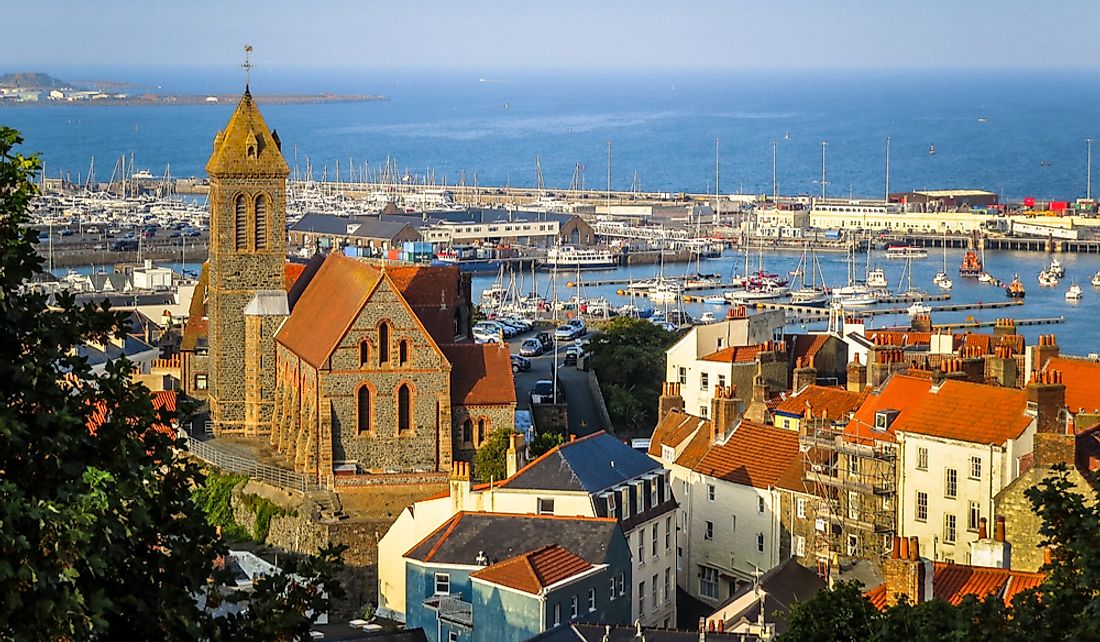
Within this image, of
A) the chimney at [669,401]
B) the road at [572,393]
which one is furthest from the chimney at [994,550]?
the road at [572,393]

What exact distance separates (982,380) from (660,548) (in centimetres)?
811

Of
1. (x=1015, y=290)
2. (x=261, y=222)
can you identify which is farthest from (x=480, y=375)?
(x=1015, y=290)

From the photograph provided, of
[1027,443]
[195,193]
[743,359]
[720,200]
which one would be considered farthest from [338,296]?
[195,193]

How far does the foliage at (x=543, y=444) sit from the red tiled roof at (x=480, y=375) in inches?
40.7

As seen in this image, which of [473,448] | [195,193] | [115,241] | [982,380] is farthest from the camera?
[195,193]

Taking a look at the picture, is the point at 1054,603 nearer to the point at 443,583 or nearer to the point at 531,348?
the point at 443,583

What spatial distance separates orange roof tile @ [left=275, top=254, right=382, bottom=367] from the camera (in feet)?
144

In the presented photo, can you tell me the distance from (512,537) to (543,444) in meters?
11.1

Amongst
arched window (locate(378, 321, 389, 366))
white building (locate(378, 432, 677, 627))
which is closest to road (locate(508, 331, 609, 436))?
arched window (locate(378, 321, 389, 366))

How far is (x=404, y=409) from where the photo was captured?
44062 millimetres

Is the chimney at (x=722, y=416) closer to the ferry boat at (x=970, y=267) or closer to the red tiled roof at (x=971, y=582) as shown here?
the red tiled roof at (x=971, y=582)

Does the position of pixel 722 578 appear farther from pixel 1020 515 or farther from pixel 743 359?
pixel 743 359

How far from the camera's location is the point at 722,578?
3859 cm

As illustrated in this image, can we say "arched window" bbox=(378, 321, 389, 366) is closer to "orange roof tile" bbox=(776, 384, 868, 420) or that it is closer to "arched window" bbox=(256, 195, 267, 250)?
"arched window" bbox=(256, 195, 267, 250)
